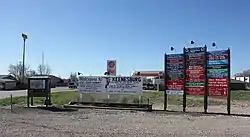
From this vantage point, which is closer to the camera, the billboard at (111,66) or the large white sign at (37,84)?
the large white sign at (37,84)

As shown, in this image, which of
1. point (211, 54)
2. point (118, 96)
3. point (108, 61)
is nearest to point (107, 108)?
point (118, 96)

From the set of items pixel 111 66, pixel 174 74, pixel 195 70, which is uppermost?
pixel 111 66

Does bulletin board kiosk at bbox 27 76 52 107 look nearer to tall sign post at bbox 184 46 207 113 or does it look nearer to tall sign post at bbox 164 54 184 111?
tall sign post at bbox 164 54 184 111

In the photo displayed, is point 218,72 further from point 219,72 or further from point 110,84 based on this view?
point 110,84

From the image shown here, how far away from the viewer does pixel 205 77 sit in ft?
73.9

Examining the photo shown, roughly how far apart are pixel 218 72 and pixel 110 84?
8.29 meters

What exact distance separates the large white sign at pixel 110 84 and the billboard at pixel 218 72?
5593 mm

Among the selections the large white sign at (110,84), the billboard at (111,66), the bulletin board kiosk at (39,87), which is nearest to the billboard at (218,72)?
the large white sign at (110,84)

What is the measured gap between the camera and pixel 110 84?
27.2m

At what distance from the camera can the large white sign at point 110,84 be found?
26438 mm

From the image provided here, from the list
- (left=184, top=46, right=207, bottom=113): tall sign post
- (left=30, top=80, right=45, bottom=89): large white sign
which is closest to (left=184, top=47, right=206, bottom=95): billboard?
(left=184, top=46, right=207, bottom=113): tall sign post

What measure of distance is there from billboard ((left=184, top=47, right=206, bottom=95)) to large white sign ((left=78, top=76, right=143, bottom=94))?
4.15 meters

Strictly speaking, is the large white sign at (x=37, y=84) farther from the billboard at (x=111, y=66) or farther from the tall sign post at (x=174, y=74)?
the billboard at (x=111, y=66)

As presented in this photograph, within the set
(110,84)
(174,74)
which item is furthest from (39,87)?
(174,74)
